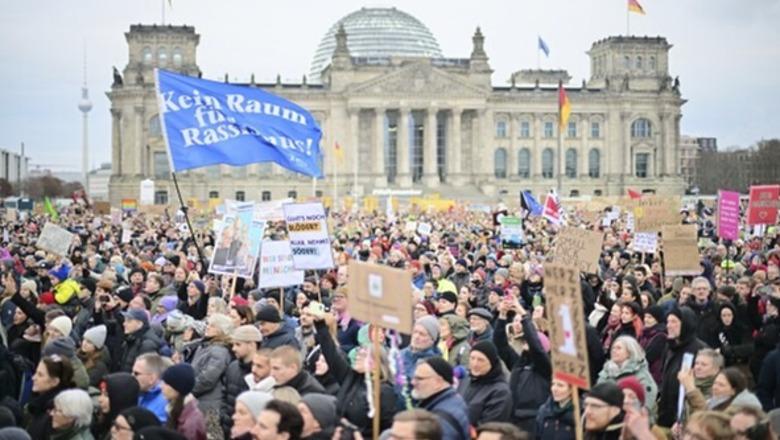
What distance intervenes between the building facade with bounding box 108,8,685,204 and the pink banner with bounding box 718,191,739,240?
2478 inches

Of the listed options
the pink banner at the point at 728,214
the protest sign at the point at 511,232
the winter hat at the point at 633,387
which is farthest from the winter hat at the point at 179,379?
the protest sign at the point at 511,232

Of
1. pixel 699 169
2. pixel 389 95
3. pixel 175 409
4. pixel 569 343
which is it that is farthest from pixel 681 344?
pixel 699 169

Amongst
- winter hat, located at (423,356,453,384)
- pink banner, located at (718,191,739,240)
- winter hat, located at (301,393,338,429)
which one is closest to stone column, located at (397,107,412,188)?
pink banner, located at (718,191,739,240)

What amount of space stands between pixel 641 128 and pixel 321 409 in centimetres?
8897

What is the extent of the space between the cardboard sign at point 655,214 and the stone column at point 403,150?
6422 centimetres

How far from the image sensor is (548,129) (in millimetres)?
90938

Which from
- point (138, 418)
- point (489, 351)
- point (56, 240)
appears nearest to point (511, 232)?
point (56, 240)

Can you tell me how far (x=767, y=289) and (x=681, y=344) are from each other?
3270 millimetres

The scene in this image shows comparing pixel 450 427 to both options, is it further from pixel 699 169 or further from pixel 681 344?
pixel 699 169

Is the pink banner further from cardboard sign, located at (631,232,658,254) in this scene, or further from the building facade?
the building facade

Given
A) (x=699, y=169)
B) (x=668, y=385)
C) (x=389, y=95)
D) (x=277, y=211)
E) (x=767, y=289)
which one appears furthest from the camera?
(x=699, y=169)

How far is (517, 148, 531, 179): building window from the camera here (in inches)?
3575

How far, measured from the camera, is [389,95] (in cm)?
8569

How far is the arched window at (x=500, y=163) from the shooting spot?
90.5m
